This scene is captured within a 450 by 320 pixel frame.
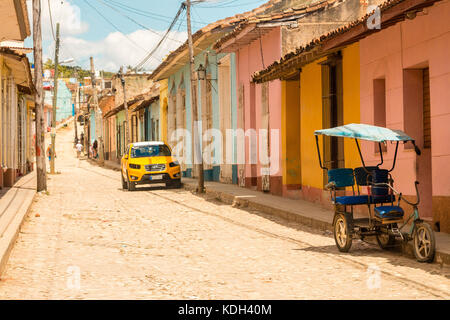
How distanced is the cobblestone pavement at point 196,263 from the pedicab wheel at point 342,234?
0.49 feet

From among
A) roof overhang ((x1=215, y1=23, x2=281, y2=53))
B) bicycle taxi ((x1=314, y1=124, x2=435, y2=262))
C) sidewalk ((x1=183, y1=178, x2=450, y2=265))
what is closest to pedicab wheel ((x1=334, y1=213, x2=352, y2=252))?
bicycle taxi ((x1=314, y1=124, x2=435, y2=262))

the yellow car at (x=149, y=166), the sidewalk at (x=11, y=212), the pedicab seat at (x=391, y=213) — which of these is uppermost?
the yellow car at (x=149, y=166)

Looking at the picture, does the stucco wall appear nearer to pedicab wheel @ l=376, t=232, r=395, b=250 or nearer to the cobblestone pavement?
the cobblestone pavement

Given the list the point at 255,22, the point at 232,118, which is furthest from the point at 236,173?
the point at 255,22

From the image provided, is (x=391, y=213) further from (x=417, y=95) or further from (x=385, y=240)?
(x=417, y=95)

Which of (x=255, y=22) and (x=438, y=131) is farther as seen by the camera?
(x=255, y=22)

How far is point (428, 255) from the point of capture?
8.50 meters

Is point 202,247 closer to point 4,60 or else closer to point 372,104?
point 372,104

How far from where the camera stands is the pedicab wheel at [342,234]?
9.55 meters

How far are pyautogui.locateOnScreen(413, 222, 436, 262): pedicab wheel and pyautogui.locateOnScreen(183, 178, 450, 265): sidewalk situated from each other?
123mm

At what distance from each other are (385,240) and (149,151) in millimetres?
16180

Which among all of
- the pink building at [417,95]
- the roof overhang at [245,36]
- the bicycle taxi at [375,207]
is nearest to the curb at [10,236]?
the bicycle taxi at [375,207]

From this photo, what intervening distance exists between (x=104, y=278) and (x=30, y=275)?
94cm

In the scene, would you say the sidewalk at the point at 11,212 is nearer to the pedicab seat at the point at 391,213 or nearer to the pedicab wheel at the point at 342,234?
the pedicab wheel at the point at 342,234
